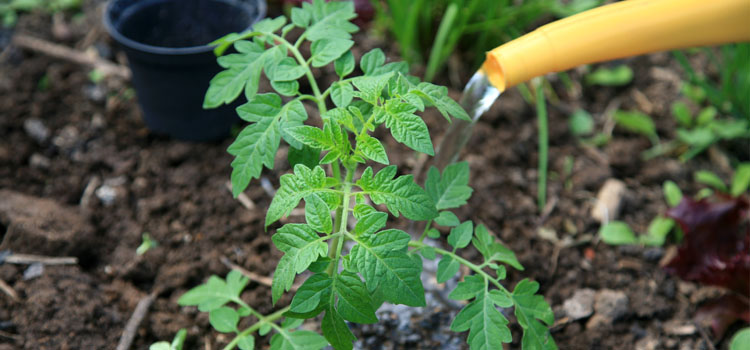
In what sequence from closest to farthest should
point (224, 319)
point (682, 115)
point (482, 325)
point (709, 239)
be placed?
point (482, 325) → point (224, 319) → point (709, 239) → point (682, 115)

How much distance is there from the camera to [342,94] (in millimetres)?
1106

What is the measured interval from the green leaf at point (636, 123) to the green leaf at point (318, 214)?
1.48 m

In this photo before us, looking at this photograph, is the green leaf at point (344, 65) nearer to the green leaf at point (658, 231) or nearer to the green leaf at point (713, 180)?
the green leaf at point (658, 231)

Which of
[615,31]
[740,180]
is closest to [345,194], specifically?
[615,31]

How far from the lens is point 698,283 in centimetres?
170

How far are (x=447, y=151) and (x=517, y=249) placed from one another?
1.31 ft

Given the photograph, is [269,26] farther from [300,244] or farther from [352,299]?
[352,299]

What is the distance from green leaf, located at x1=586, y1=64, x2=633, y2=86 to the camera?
2275 mm

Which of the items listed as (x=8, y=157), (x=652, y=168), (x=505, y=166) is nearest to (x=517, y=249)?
(x=505, y=166)

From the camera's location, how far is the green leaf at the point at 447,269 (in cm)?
116

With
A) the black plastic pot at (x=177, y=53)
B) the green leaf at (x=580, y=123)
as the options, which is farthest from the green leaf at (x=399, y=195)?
the green leaf at (x=580, y=123)

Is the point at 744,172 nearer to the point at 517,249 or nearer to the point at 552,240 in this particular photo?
the point at 552,240

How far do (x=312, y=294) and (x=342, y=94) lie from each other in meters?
0.36

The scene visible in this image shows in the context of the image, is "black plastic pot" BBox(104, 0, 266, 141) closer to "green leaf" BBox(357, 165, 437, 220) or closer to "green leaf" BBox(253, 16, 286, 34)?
"green leaf" BBox(253, 16, 286, 34)
